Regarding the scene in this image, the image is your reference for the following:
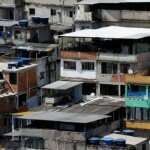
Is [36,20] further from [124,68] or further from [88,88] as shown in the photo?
[124,68]

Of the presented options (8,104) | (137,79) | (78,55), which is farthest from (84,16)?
(137,79)

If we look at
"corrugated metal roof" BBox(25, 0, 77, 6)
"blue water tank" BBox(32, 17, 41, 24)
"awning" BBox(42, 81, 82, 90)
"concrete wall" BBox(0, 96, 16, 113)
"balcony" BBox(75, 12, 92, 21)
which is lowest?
"concrete wall" BBox(0, 96, 16, 113)

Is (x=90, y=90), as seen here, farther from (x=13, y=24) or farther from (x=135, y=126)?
(x=13, y=24)

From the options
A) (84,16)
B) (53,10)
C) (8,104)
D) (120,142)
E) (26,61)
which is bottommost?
(120,142)

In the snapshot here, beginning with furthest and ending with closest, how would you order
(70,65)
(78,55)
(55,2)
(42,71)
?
(55,2) < (42,71) < (70,65) < (78,55)

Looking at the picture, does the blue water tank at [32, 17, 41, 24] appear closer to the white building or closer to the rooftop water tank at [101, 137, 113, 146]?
the white building

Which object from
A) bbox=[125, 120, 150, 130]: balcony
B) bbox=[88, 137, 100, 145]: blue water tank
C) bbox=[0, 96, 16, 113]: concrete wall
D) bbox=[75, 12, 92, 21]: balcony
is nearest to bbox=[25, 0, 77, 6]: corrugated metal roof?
bbox=[75, 12, 92, 21]: balcony

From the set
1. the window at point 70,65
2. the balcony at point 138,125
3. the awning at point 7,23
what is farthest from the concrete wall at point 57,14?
the balcony at point 138,125
